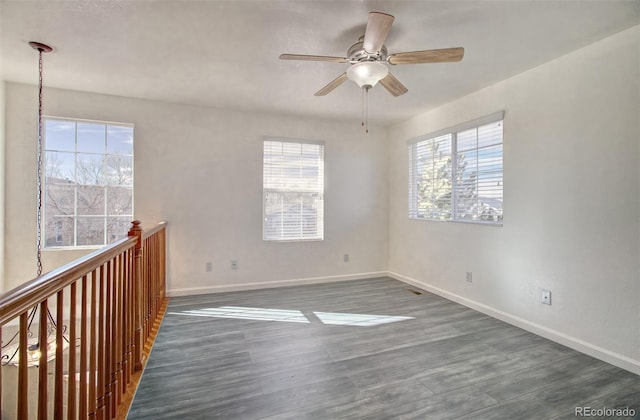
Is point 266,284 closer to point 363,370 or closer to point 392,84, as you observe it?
point 363,370

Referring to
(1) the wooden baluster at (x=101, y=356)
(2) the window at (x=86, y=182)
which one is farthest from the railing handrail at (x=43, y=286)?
(2) the window at (x=86, y=182)

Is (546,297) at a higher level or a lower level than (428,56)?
lower

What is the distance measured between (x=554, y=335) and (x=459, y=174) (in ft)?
6.30

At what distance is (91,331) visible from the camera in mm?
1395

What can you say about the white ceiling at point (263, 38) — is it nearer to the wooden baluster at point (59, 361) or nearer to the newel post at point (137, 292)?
the newel post at point (137, 292)

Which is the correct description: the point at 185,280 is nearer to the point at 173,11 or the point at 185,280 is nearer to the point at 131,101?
the point at 131,101

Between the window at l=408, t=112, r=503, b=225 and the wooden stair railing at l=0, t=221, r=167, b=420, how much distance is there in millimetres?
3391

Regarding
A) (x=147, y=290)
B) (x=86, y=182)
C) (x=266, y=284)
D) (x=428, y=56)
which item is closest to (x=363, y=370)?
(x=147, y=290)

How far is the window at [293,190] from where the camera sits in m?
4.48

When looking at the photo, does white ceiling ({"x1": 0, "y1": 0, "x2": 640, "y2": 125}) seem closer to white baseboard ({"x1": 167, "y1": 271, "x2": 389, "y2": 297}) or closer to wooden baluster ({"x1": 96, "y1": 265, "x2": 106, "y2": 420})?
wooden baluster ({"x1": 96, "y1": 265, "x2": 106, "y2": 420})

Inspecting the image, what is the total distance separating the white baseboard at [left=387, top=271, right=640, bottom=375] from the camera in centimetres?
232

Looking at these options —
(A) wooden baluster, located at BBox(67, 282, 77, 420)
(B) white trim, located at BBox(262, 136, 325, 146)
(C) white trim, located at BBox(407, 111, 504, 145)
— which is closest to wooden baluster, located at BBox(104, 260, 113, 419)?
(A) wooden baluster, located at BBox(67, 282, 77, 420)

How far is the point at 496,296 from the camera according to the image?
3336 mm

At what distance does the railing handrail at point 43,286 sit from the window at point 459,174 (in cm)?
351
